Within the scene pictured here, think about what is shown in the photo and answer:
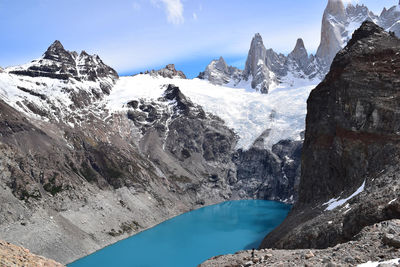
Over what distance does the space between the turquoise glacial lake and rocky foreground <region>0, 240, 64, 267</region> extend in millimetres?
52168

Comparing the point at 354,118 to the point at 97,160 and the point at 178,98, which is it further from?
the point at 178,98

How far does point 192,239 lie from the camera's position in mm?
86000

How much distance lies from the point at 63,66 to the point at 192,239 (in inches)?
4753

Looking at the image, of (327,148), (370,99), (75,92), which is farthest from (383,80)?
(75,92)

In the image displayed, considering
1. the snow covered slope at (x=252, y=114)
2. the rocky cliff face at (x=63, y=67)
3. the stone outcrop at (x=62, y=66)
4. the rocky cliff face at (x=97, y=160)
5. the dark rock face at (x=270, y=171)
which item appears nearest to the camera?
the rocky cliff face at (x=97, y=160)

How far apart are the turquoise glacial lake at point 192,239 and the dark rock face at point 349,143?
2204 cm

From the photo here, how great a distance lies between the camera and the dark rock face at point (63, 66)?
16175cm

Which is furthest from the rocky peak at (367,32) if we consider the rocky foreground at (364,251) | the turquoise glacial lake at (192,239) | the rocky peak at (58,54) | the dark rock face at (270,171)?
the rocky peak at (58,54)

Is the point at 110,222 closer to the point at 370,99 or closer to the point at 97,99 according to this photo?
the point at 370,99

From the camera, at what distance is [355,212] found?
31250 mm

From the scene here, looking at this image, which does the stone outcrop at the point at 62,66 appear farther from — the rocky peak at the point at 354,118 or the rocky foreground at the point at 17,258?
the rocky foreground at the point at 17,258

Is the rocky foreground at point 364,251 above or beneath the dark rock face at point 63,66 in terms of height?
beneath

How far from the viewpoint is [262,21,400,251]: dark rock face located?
36906 millimetres

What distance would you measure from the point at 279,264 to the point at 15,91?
136 meters
